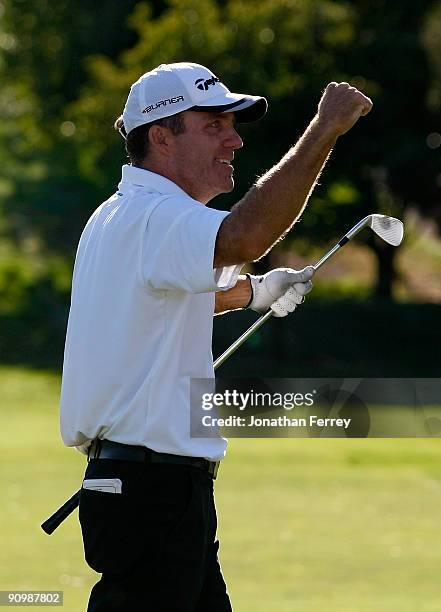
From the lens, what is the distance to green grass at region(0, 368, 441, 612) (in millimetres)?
7621

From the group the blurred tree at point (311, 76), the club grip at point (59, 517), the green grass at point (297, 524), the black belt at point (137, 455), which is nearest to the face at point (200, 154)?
the black belt at point (137, 455)

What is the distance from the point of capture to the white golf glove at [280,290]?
4652 mm

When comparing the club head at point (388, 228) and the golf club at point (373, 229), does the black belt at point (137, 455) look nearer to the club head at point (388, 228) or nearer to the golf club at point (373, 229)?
the golf club at point (373, 229)

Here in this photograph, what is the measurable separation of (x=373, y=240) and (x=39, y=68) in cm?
965

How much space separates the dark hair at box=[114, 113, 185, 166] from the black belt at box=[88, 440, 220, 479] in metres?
0.76

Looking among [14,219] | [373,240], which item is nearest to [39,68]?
[14,219]

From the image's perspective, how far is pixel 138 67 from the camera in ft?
88.7

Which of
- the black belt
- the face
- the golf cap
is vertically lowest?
the black belt

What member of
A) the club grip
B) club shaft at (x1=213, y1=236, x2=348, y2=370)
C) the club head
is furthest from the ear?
the club grip

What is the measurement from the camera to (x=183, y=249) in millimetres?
3607

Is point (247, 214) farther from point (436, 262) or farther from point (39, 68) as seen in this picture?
point (436, 262)

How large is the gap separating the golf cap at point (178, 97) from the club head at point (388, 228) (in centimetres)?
79

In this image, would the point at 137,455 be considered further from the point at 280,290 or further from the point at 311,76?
the point at 311,76

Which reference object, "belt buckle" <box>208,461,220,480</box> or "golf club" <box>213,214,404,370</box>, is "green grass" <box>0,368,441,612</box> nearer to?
"golf club" <box>213,214,404,370</box>
